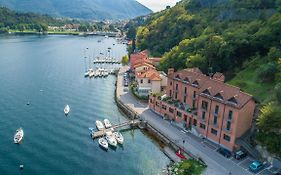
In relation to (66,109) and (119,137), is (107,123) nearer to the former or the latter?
(119,137)

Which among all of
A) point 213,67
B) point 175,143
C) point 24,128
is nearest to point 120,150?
point 175,143

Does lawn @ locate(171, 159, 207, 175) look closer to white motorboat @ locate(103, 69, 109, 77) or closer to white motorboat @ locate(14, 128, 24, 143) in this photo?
white motorboat @ locate(14, 128, 24, 143)

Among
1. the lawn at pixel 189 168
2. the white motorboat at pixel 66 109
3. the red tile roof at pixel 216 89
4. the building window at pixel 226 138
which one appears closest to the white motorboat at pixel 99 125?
the white motorboat at pixel 66 109

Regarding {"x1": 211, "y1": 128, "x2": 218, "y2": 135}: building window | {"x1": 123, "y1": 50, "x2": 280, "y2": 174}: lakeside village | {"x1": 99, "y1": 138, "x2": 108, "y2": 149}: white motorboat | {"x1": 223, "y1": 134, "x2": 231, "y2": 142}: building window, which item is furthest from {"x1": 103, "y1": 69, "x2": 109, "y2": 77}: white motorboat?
{"x1": 223, "y1": 134, "x2": 231, "y2": 142}: building window

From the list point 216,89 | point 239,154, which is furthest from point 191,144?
point 216,89

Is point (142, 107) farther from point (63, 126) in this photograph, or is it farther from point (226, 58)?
point (226, 58)
